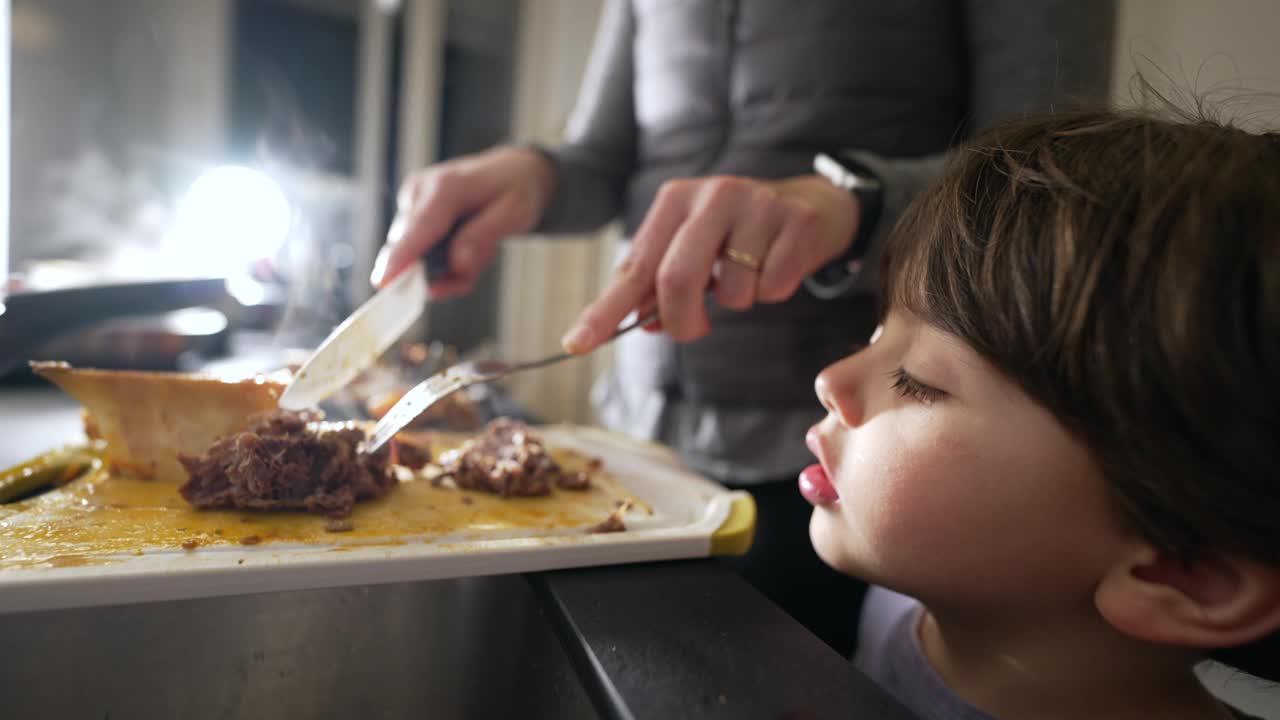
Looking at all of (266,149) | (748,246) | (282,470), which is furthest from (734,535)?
(266,149)

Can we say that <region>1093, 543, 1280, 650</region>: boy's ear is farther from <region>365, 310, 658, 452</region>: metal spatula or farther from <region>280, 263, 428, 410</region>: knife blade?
<region>280, 263, 428, 410</region>: knife blade

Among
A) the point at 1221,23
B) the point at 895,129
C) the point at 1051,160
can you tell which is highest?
the point at 1221,23

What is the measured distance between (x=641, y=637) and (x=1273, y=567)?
414 mm

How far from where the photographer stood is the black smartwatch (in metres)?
0.90

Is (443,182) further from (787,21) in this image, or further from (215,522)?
(215,522)

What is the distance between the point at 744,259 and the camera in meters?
0.84

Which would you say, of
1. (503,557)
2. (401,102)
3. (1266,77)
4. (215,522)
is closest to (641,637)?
(503,557)

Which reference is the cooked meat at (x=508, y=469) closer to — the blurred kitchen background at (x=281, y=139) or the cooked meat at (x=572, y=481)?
the cooked meat at (x=572, y=481)

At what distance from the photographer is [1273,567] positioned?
484mm

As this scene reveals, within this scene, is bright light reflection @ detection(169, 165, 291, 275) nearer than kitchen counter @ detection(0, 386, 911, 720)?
No

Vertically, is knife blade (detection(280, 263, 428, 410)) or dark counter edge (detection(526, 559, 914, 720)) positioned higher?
knife blade (detection(280, 263, 428, 410))

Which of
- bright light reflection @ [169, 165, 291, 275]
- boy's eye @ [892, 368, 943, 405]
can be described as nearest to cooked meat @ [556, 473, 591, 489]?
boy's eye @ [892, 368, 943, 405]

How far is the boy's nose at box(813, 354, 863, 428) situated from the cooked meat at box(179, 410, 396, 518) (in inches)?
17.6

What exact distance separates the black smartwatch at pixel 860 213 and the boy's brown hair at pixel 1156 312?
0.34m
